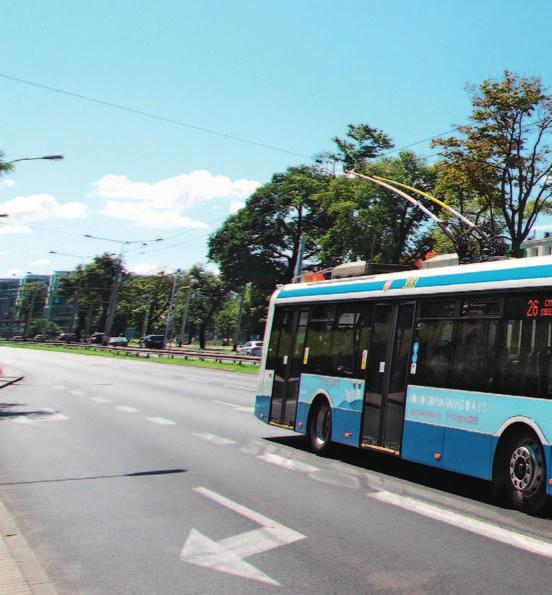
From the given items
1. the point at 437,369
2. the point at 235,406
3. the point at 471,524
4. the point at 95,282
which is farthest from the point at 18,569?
the point at 95,282

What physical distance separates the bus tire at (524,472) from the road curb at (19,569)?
4728 millimetres

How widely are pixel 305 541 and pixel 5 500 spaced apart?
3.49 meters

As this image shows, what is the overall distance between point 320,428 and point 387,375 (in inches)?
81.8

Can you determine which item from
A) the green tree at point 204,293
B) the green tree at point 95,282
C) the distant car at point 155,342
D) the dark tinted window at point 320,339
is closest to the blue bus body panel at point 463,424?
the dark tinted window at point 320,339

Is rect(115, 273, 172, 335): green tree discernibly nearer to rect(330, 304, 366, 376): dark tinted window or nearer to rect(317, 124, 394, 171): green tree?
rect(317, 124, 394, 171): green tree

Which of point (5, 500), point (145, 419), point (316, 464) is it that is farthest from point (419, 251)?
point (5, 500)

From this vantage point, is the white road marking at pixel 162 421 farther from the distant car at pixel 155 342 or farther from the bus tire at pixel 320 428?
the distant car at pixel 155 342

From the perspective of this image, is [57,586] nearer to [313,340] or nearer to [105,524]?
[105,524]

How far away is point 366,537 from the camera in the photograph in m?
6.00

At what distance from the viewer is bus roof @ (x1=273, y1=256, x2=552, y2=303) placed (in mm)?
7449

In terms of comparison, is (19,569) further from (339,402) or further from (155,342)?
(155,342)

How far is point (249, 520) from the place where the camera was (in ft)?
21.4

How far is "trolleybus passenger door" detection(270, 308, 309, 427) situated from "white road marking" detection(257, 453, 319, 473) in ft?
4.72

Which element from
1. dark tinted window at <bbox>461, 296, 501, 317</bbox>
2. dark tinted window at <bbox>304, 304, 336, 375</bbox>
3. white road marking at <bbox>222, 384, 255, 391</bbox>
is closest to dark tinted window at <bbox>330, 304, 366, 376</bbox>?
dark tinted window at <bbox>304, 304, 336, 375</bbox>
